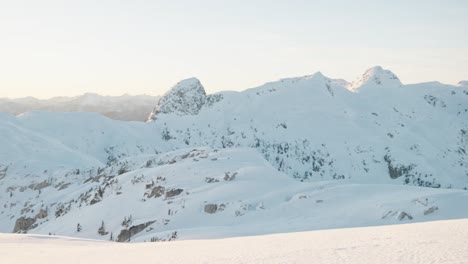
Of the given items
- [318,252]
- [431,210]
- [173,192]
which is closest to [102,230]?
[173,192]

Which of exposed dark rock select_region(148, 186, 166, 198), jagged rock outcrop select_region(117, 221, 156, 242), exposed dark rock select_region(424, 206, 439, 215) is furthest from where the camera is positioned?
exposed dark rock select_region(148, 186, 166, 198)

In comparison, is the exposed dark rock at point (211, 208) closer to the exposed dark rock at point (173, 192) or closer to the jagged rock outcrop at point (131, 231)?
the jagged rock outcrop at point (131, 231)

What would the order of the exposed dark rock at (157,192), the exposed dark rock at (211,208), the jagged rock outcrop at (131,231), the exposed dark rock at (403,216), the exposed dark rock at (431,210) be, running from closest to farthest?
the exposed dark rock at (403,216)
the exposed dark rock at (431,210)
the jagged rock outcrop at (131,231)
the exposed dark rock at (211,208)
the exposed dark rock at (157,192)

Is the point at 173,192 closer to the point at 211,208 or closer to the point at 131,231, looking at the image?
the point at 211,208

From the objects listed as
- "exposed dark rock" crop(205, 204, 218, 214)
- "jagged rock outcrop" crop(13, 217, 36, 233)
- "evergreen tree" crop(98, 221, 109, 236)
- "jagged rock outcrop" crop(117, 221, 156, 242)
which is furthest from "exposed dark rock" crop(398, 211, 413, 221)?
"jagged rock outcrop" crop(13, 217, 36, 233)

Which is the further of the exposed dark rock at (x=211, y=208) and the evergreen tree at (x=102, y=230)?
the evergreen tree at (x=102, y=230)

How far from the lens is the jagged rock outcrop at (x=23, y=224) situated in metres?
69.6

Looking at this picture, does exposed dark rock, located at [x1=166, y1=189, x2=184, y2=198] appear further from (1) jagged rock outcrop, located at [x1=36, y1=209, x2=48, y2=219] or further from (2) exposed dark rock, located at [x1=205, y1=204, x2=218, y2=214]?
(1) jagged rock outcrop, located at [x1=36, y1=209, x2=48, y2=219]

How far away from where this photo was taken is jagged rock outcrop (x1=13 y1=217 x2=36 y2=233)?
69.6m

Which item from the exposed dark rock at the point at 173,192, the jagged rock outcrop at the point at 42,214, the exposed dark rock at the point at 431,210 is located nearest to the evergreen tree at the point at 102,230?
the exposed dark rock at the point at 173,192

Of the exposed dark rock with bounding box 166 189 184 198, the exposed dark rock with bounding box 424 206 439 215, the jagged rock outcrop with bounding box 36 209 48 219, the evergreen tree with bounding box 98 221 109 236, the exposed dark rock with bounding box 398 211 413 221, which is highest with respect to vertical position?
the exposed dark rock with bounding box 166 189 184 198

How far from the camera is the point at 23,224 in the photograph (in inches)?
2778

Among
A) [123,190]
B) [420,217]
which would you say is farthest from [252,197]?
[123,190]

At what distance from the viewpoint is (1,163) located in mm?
104938
